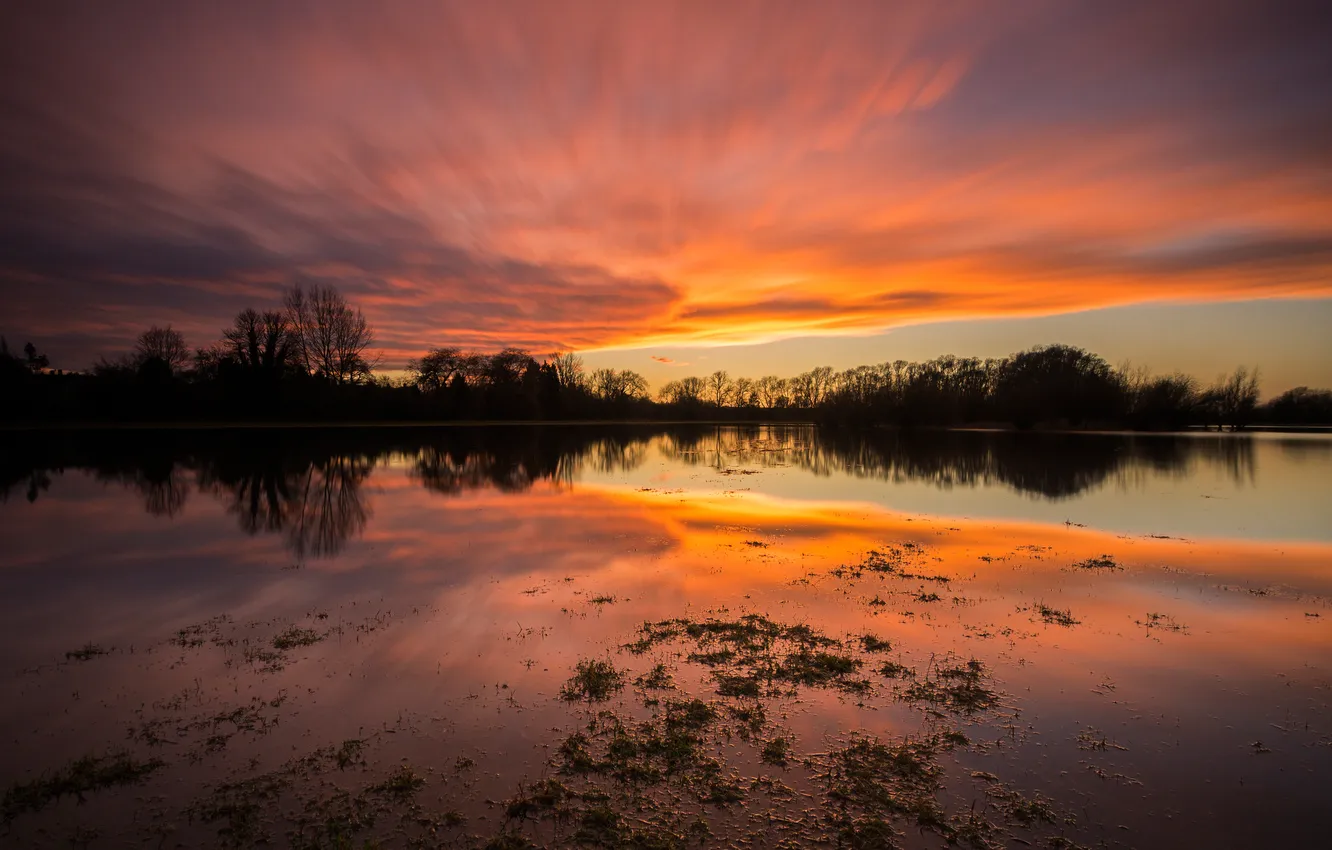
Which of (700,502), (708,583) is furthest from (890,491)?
(708,583)

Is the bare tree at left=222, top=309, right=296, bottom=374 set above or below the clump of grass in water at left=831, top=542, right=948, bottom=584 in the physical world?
above

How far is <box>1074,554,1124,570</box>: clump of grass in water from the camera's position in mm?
13586

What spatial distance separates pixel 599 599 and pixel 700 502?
40.7ft

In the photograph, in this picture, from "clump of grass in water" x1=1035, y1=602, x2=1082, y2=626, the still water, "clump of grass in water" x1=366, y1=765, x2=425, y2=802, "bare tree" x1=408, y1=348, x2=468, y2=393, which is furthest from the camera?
"bare tree" x1=408, y1=348, x2=468, y2=393

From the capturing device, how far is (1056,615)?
34.2 ft

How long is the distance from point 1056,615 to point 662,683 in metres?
7.43

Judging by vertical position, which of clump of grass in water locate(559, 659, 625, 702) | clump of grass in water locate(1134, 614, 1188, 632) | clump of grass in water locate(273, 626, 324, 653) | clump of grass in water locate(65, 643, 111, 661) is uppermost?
clump of grass in water locate(65, 643, 111, 661)

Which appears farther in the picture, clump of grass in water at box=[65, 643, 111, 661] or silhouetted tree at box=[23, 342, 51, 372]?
silhouetted tree at box=[23, 342, 51, 372]

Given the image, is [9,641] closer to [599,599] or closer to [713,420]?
[599,599]

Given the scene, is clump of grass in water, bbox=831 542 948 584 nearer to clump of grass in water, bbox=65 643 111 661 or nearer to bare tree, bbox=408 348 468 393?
clump of grass in water, bbox=65 643 111 661

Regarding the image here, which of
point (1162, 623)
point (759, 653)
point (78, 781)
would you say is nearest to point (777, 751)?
point (759, 653)

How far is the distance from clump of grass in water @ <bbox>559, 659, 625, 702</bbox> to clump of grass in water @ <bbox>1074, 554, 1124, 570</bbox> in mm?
11532

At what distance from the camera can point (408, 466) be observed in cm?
3566

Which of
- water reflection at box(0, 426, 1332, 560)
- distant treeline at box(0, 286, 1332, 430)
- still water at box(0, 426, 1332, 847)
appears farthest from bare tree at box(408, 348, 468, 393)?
still water at box(0, 426, 1332, 847)
